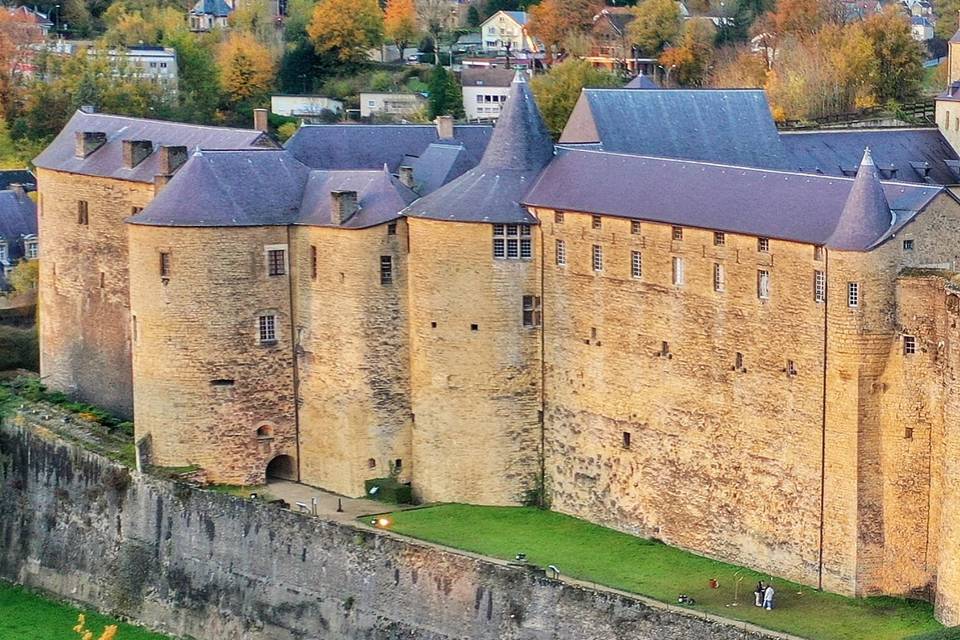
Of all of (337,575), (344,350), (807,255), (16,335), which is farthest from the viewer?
(16,335)

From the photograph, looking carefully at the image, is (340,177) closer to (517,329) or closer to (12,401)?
(517,329)

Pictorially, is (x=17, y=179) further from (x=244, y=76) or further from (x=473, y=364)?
(x=473, y=364)

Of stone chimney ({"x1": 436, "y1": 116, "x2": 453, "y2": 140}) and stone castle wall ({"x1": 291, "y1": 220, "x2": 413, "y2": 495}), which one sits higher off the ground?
stone chimney ({"x1": 436, "y1": 116, "x2": 453, "y2": 140})

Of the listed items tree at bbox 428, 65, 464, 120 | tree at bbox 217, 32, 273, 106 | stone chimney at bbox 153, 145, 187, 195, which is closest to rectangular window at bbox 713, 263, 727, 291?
stone chimney at bbox 153, 145, 187, 195

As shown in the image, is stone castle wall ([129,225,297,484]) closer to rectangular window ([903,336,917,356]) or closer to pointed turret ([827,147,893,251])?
pointed turret ([827,147,893,251])

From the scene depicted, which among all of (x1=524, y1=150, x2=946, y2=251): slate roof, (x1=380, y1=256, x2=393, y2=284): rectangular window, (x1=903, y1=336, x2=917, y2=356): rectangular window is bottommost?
(x1=903, y1=336, x2=917, y2=356): rectangular window

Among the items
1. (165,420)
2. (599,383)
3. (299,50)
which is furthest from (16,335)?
(299,50)
